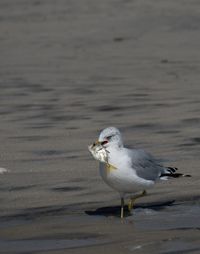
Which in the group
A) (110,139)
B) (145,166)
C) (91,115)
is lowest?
(91,115)

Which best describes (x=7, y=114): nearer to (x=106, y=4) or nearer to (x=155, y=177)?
(x=155, y=177)

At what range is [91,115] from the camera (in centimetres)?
1103

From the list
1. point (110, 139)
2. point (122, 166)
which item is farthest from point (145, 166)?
point (110, 139)

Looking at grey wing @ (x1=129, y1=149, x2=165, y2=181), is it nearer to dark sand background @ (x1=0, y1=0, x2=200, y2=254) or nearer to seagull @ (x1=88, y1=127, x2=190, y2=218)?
seagull @ (x1=88, y1=127, x2=190, y2=218)

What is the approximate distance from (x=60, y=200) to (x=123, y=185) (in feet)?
1.64

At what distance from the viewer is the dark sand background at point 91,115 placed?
6828 millimetres

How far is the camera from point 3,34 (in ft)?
55.1

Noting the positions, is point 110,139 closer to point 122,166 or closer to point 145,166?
point 122,166

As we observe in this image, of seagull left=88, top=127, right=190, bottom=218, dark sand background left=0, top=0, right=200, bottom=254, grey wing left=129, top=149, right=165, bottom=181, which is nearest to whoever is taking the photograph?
dark sand background left=0, top=0, right=200, bottom=254

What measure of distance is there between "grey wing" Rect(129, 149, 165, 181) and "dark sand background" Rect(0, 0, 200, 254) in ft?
0.65

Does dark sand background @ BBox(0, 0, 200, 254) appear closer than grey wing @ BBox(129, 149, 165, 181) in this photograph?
Yes

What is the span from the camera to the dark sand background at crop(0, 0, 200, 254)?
6828mm

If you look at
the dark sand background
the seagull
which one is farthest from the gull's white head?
the dark sand background

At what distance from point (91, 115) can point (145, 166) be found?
3532 mm
